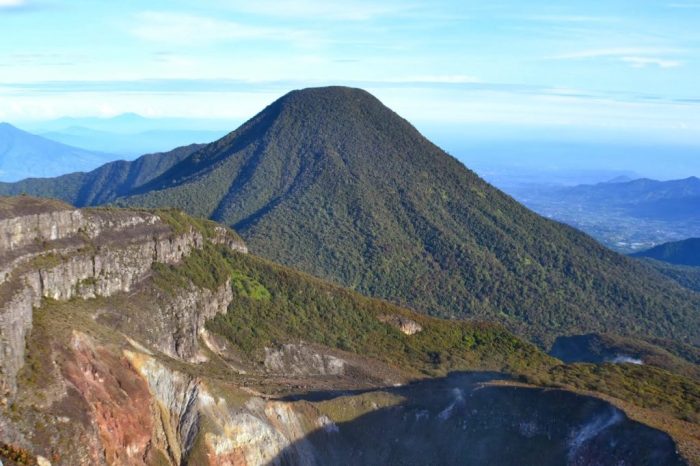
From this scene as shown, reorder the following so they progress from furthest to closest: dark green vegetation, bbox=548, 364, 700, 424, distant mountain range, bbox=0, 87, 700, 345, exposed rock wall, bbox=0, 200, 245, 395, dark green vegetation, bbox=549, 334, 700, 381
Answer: distant mountain range, bbox=0, 87, 700, 345 → dark green vegetation, bbox=549, 334, 700, 381 → dark green vegetation, bbox=548, 364, 700, 424 → exposed rock wall, bbox=0, 200, 245, 395

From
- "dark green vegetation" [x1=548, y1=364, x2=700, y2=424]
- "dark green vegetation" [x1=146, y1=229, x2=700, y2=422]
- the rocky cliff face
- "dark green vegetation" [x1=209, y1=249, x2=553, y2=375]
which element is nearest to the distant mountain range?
"dark green vegetation" [x1=209, y1=249, x2=553, y2=375]

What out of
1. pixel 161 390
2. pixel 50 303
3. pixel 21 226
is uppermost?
pixel 21 226

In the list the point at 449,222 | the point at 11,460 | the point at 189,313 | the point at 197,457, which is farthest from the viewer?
the point at 449,222

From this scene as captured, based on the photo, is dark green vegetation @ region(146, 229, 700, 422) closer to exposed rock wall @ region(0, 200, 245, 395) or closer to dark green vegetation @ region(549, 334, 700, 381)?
exposed rock wall @ region(0, 200, 245, 395)

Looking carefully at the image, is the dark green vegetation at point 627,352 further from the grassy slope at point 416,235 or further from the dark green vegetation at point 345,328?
the dark green vegetation at point 345,328

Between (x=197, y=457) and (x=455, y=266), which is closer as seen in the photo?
(x=197, y=457)

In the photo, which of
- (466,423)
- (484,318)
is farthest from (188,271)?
(484,318)

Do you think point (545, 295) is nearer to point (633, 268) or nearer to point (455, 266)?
point (455, 266)
